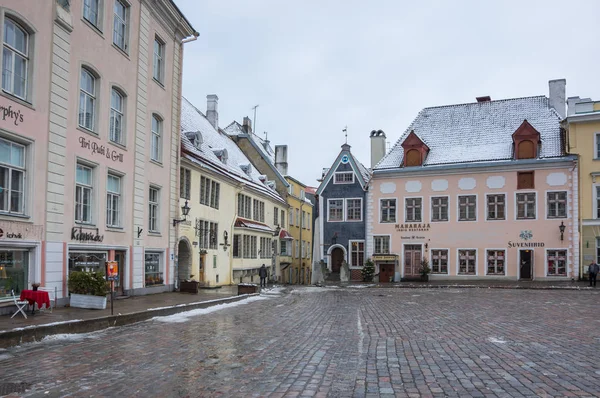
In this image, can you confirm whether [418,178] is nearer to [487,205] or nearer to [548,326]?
[487,205]

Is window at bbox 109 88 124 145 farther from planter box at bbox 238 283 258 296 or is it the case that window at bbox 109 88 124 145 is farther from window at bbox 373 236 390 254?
window at bbox 373 236 390 254

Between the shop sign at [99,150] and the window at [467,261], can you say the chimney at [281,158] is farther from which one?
the shop sign at [99,150]

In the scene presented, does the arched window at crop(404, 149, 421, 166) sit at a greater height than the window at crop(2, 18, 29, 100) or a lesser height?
greater

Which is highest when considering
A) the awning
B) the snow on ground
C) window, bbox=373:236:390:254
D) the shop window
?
the awning

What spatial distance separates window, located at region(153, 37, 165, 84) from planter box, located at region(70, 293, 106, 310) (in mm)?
10872

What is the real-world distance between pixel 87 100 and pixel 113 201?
146 inches

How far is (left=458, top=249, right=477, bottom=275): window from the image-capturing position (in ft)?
122

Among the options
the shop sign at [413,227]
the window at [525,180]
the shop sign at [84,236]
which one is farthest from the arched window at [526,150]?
the shop sign at [84,236]

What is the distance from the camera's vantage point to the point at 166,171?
24406 mm

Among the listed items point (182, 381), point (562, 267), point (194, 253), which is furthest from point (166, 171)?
point (562, 267)

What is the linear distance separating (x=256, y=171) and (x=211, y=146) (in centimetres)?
955

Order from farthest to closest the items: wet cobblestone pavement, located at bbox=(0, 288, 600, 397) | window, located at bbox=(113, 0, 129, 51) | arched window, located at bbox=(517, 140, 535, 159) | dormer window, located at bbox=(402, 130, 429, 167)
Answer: dormer window, located at bbox=(402, 130, 429, 167) → arched window, located at bbox=(517, 140, 535, 159) → window, located at bbox=(113, 0, 129, 51) → wet cobblestone pavement, located at bbox=(0, 288, 600, 397)

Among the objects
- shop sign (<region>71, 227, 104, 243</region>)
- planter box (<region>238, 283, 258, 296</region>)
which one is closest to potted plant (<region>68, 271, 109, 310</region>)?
shop sign (<region>71, 227, 104, 243</region>)

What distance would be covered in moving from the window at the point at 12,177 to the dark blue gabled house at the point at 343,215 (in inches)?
1099
